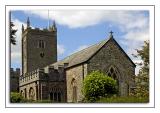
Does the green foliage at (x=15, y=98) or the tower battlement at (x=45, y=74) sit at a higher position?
the tower battlement at (x=45, y=74)

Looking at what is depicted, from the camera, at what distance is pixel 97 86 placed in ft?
33.7

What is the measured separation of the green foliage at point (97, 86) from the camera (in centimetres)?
974

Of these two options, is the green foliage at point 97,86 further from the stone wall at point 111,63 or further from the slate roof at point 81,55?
the stone wall at point 111,63

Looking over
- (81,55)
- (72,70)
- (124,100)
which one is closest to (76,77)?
(81,55)

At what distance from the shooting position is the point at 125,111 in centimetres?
824

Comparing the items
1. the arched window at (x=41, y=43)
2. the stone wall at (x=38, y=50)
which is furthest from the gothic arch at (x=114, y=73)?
the arched window at (x=41, y=43)

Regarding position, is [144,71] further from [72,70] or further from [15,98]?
[72,70]

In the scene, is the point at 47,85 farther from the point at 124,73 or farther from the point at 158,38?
the point at 158,38

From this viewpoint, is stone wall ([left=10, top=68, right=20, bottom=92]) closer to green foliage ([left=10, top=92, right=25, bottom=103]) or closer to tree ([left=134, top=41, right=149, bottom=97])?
green foliage ([left=10, top=92, right=25, bottom=103])

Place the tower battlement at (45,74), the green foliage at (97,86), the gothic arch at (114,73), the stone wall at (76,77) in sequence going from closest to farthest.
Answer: the green foliage at (97,86), the gothic arch at (114,73), the stone wall at (76,77), the tower battlement at (45,74)

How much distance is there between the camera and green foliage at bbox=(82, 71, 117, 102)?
32.0ft

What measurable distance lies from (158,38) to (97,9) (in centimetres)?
115

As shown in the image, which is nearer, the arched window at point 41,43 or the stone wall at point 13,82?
the stone wall at point 13,82

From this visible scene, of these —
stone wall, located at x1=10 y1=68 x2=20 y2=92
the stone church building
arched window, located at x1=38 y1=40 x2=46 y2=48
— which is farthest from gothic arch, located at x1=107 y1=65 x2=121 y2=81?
arched window, located at x1=38 y1=40 x2=46 y2=48
